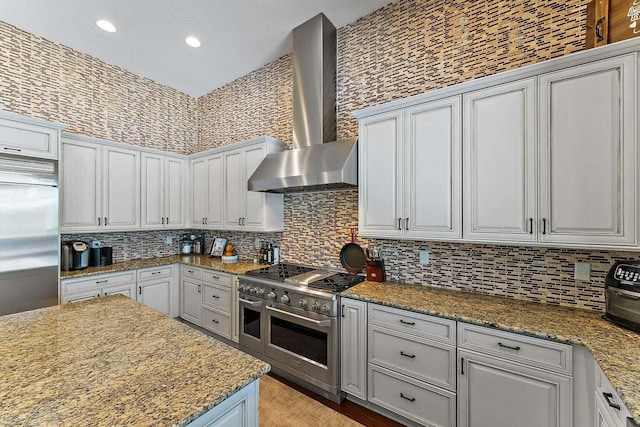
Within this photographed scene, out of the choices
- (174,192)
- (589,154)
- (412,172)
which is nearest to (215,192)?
(174,192)

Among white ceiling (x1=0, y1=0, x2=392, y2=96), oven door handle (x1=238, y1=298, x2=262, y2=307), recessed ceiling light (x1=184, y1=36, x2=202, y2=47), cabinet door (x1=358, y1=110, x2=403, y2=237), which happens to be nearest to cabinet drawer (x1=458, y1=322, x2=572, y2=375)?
cabinet door (x1=358, y1=110, x2=403, y2=237)

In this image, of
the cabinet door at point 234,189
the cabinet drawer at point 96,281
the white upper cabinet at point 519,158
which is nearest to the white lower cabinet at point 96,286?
the cabinet drawer at point 96,281

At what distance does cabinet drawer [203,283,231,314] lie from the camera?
319 cm

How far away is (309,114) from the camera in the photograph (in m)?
2.99

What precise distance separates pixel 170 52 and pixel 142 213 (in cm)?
208

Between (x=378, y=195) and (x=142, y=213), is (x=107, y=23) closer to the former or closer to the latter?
(x=142, y=213)

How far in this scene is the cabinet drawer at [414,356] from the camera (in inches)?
72.1

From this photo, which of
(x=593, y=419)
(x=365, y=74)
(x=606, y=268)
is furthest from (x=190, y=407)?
(x=365, y=74)

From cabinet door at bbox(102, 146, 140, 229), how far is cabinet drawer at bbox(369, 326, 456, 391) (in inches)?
131

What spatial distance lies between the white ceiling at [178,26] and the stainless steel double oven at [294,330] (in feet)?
8.67

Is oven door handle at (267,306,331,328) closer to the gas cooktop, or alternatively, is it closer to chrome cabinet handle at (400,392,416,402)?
the gas cooktop

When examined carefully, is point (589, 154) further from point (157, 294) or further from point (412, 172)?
point (157, 294)

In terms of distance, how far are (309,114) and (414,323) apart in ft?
7.37

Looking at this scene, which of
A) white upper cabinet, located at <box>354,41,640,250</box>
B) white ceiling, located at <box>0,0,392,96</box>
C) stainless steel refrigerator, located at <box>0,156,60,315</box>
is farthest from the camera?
white ceiling, located at <box>0,0,392,96</box>
